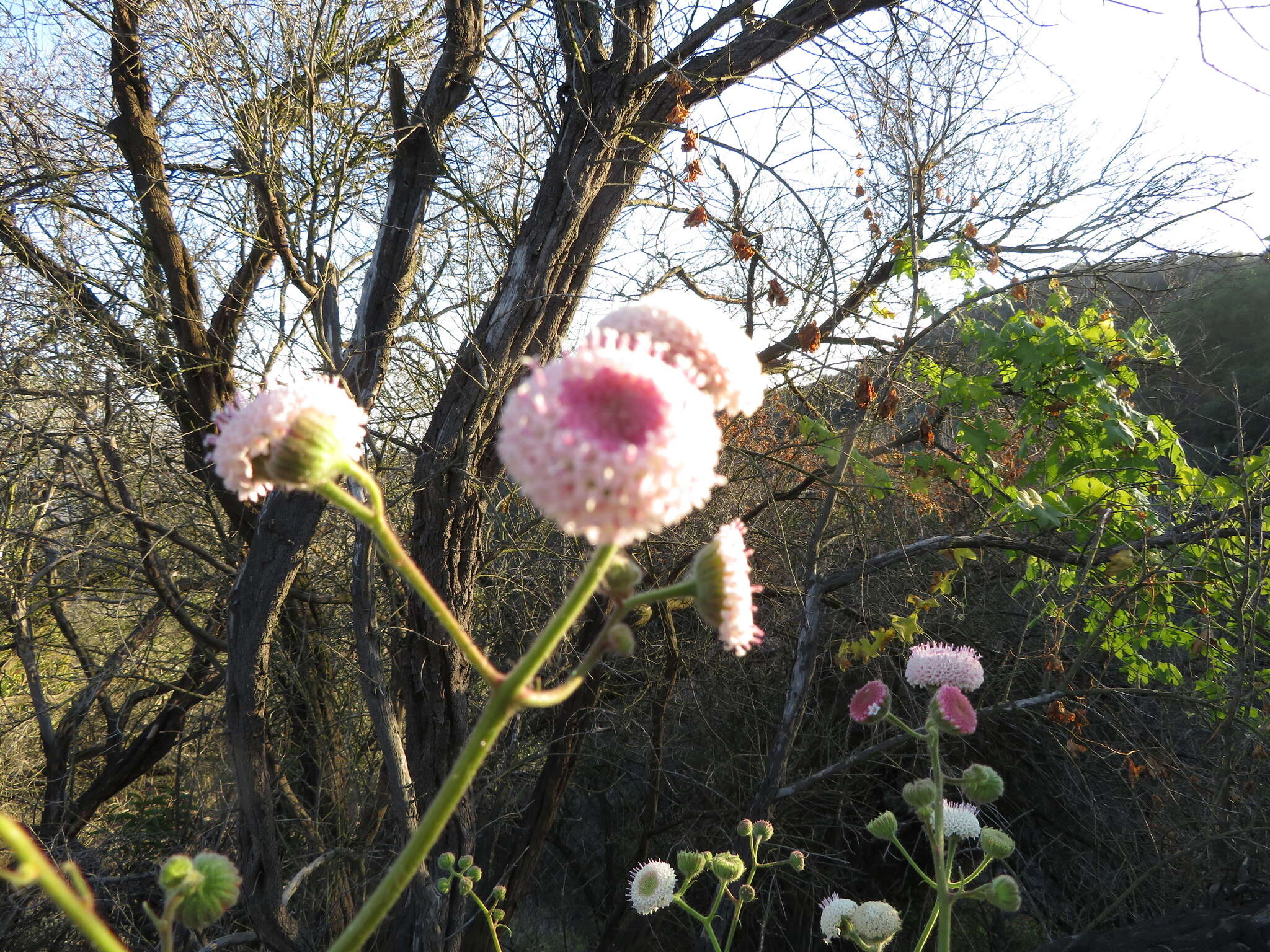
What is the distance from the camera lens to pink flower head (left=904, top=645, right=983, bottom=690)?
6.06 feet

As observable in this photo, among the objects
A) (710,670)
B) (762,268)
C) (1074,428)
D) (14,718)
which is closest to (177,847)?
(14,718)

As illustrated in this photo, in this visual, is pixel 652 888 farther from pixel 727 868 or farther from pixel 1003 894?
pixel 1003 894

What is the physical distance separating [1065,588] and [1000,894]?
2.96 metres

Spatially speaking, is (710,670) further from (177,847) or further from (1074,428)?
(177,847)

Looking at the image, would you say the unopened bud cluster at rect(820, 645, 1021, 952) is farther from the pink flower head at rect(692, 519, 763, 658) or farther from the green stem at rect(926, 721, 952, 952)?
the pink flower head at rect(692, 519, 763, 658)

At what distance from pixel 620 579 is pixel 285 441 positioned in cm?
38

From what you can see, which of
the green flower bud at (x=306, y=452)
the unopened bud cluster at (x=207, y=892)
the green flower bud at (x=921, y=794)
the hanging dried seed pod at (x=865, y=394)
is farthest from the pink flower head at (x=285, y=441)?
the hanging dried seed pod at (x=865, y=394)

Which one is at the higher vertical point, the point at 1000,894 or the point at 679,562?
the point at 679,562

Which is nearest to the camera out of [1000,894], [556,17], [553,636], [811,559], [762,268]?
[553,636]

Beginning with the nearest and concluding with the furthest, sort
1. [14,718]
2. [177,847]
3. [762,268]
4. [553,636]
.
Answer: [553,636] → [762,268] → [177,847] → [14,718]

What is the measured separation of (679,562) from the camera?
15.5ft


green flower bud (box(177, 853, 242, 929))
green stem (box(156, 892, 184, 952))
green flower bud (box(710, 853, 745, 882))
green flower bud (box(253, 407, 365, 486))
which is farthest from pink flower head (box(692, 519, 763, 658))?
green flower bud (box(710, 853, 745, 882))

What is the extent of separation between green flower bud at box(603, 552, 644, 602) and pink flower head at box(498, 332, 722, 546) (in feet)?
0.36

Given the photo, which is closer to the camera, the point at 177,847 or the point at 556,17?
the point at 556,17
